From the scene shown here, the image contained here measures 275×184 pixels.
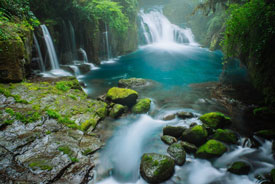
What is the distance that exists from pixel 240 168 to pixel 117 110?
4.15 metres

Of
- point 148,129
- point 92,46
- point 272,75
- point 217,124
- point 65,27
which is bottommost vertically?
point 148,129

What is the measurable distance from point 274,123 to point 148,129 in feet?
14.2

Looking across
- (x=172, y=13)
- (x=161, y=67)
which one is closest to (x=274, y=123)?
(x=161, y=67)

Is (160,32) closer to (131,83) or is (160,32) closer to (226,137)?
(131,83)

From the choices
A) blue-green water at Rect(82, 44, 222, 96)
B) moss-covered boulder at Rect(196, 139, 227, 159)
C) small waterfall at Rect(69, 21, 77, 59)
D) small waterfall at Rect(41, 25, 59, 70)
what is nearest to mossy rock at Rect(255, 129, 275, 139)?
moss-covered boulder at Rect(196, 139, 227, 159)

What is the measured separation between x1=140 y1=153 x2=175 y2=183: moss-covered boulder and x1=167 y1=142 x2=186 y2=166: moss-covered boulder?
0.84ft

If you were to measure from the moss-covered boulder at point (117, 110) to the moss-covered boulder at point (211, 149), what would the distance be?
10.3 feet

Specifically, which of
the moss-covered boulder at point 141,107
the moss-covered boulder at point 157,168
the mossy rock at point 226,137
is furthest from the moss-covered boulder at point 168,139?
the moss-covered boulder at point 141,107

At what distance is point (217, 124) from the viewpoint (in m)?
4.89

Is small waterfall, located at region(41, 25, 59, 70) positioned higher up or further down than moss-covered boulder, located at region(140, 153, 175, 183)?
higher up

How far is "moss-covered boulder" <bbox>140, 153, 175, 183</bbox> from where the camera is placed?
329 cm

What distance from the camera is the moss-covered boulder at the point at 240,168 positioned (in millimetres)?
3496

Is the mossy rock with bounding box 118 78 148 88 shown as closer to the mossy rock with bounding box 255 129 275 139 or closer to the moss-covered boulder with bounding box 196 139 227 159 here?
the moss-covered boulder with bounding box 196 139 227 159

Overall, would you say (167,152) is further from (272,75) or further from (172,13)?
(172,13)
